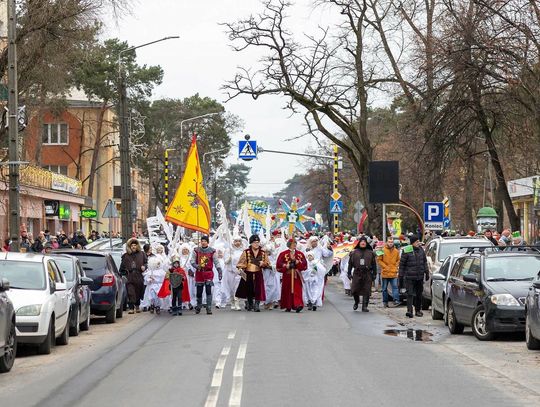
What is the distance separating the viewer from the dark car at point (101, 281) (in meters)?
22.1

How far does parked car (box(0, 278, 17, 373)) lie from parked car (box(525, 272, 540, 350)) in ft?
23.6

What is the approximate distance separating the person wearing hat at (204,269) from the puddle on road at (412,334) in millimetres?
5691

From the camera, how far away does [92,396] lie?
11.1 metres

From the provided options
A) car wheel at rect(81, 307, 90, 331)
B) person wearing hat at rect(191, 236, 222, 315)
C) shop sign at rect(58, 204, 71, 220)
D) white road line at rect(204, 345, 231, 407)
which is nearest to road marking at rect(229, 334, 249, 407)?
white road line at rect(204, 345, 231, 407)

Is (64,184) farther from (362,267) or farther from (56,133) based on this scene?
(362,267)

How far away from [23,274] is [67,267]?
10.8ft

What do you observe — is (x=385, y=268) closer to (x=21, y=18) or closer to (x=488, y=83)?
(x=488, y=83)

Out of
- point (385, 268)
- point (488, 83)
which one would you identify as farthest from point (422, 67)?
point (385, 268)

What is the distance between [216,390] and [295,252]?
→ 14158mm

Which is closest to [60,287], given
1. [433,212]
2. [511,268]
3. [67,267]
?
[67,267]

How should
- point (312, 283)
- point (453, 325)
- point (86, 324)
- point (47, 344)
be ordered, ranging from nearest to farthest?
point (47, 344) < point (453, 325) < point (86, 324) < point (312, 283)

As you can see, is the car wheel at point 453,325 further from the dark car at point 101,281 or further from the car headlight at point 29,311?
the car headlight at point 29,311

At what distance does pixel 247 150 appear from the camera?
44250 mm

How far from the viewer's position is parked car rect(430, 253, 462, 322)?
2070 centimetres
